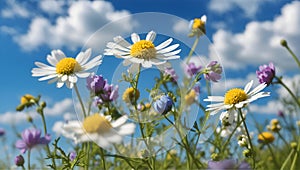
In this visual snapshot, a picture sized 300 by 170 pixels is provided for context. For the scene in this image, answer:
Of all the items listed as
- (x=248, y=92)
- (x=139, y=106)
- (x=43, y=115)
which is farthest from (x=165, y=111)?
(x=43, y=115)

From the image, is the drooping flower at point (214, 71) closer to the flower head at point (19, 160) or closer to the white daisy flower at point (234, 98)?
the white daisy flower at point (234, 98)

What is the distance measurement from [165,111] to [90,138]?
0.21 metres

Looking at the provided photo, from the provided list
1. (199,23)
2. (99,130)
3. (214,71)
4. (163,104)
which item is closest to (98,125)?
(99,130)

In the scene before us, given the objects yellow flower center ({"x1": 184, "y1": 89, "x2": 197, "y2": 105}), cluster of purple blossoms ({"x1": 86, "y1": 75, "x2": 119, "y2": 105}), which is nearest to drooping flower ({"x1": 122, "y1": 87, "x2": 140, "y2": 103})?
cluster of purple blossoms ({"x1": 86, "y1": 75, "x2": 119, "y2": 105})

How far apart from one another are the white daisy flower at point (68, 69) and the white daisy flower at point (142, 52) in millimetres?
40

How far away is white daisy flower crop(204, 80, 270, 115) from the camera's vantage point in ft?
2.97

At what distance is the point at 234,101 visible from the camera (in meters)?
0.91

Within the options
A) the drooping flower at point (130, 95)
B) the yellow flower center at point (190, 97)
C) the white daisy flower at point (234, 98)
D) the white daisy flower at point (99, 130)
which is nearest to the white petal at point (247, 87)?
the white daisy flower at point (234, 98)

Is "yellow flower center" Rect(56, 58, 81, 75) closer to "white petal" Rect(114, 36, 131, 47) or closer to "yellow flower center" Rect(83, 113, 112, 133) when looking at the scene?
"white petal" Rect(114, 36, 131, 47)

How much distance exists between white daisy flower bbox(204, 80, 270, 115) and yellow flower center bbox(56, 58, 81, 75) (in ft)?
0.91

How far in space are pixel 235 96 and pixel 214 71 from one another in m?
0.12

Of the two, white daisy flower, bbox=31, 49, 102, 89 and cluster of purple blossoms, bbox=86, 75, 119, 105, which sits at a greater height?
white daisy flower, bbox=31, 49, 102, 89

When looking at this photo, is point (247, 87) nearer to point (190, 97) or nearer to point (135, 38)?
point (190, 97)

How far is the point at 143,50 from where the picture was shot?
2.84 ft
